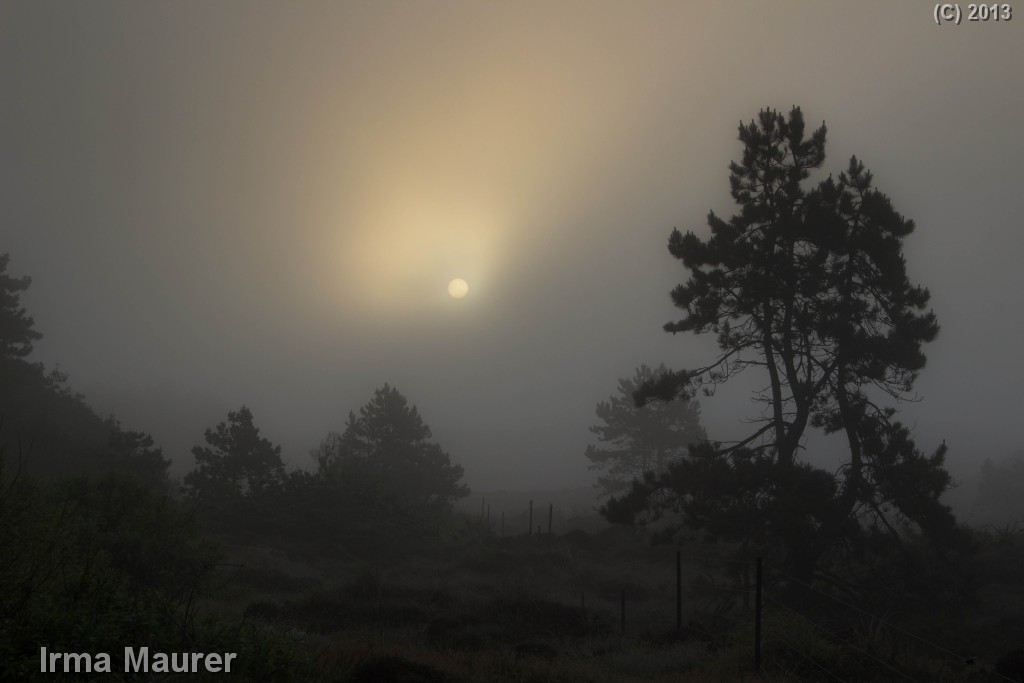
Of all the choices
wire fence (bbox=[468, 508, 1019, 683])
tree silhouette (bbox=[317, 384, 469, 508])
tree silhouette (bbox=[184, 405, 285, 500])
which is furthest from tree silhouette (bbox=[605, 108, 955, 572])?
tree silhouette (bbox=[317, 384, 469, 508])

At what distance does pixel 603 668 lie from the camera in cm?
1216

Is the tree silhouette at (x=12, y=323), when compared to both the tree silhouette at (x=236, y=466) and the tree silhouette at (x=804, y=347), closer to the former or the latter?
the tree silhouette at (x=236, y=466)

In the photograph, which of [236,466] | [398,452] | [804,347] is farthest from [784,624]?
[398,452]

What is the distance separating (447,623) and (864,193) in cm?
1744

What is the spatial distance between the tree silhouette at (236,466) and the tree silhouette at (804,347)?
976 inches

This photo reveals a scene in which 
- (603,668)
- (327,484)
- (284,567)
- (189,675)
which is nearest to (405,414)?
(327,484)

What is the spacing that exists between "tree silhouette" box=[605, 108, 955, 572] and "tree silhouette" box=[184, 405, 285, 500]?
2478cm

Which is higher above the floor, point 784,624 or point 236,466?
point 236,466

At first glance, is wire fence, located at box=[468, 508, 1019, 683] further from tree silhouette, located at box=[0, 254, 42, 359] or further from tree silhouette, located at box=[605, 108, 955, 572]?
tree silhouette, located at box=[0, 254, 42, 359]

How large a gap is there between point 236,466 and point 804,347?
31.4m

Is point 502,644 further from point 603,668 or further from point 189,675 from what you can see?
point 189,675

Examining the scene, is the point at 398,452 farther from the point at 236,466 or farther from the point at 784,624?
the point at 784,624

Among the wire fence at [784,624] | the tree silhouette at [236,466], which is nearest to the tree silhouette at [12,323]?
the tree silhouette at [236,466]

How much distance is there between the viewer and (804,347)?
19.5 metres
